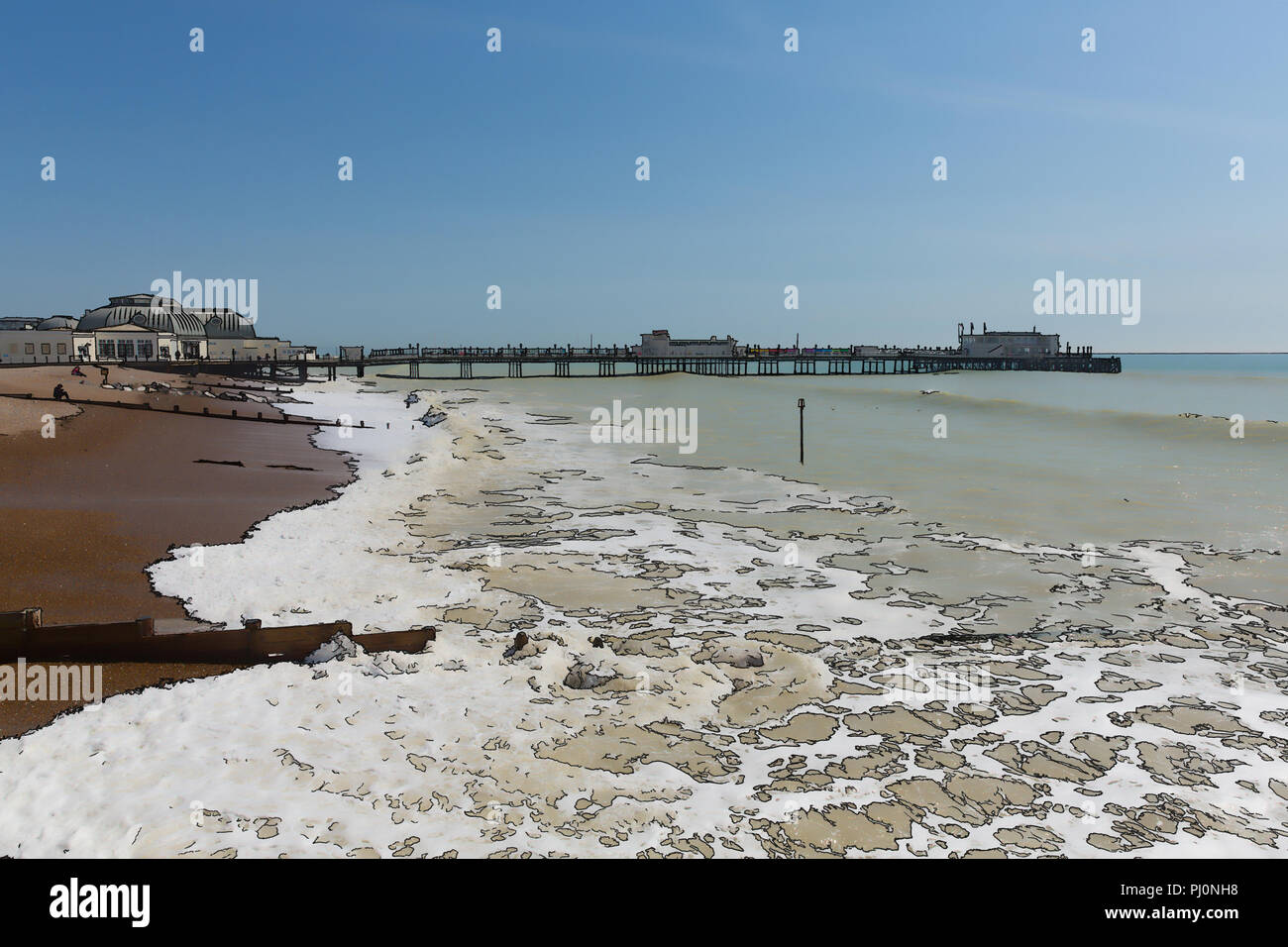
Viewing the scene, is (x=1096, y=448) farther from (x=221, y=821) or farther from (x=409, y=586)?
(x=221, y=821)

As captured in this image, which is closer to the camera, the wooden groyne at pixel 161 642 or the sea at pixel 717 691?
the sea at pixel 717 691

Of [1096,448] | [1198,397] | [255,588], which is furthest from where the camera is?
[1198,397]

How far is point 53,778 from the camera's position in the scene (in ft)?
19.4

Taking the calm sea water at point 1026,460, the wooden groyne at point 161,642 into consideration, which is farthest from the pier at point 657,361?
the wooden groyne at point 161,642

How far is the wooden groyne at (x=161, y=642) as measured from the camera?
7633mm

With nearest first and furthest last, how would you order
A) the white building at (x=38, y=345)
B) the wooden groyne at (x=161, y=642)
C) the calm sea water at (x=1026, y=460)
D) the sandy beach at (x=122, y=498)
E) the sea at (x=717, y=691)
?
the sea at (x=717, y=691) → the wooden groyne at (x=161, y=642) → the sandy beach at (x=122, y=498) → the calm sea water at (x=1026, y=460) → the white building at (x=38, y=345)

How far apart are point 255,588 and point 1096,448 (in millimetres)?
35039

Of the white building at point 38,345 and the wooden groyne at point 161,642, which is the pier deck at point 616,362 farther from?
the wooden groyne at point 161,642

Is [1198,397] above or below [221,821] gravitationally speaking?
above

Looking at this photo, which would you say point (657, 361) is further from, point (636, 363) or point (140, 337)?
point (140, 337)

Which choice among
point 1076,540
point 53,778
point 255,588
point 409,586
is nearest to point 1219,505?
point 1076,540

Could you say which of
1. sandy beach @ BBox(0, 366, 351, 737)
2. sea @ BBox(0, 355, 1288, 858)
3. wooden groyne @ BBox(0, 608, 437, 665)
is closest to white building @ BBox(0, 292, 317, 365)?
sandy beach @ BBox(0, 366, 351, 737)

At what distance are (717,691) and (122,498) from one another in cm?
1331

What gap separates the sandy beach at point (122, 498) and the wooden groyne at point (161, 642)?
0.55 feet
